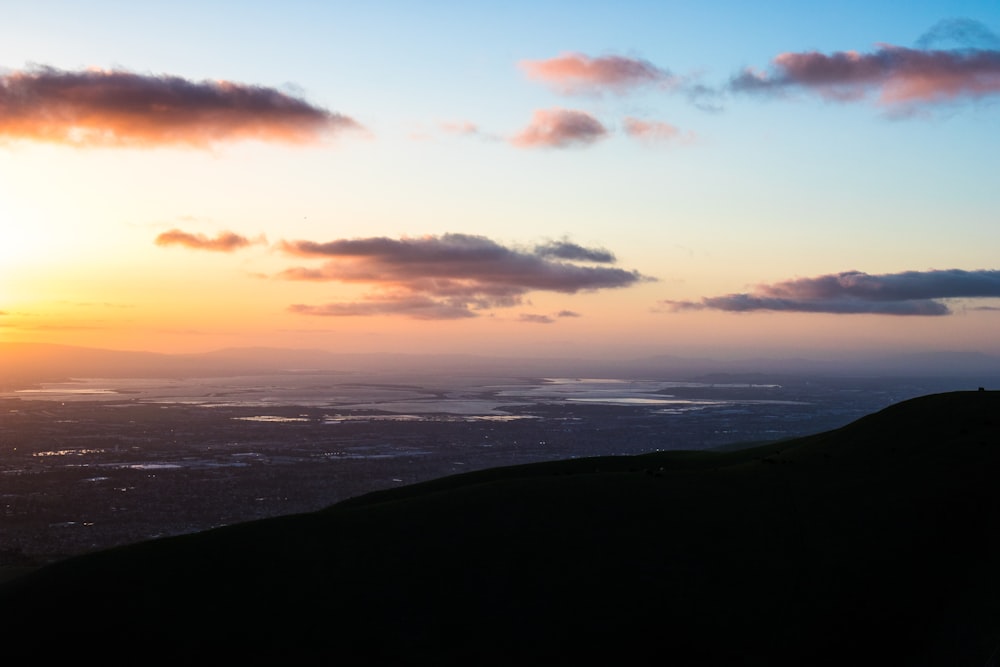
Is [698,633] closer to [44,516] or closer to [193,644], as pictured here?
[193,644]

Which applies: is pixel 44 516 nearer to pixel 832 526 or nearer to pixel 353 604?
pixel 353 604

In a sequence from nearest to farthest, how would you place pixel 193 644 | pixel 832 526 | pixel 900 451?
1. pixel 193 644
2. pixel 832 526
3. pixel 900 451

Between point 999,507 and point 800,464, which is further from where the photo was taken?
point 800,464

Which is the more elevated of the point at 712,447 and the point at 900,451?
the point at 900,451

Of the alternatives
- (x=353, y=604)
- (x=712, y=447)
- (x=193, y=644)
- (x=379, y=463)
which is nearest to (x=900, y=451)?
(x=353, y=604)

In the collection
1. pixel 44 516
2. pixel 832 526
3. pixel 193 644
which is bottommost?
pixel 44 516

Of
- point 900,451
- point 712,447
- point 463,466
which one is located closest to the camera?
point 900,451
